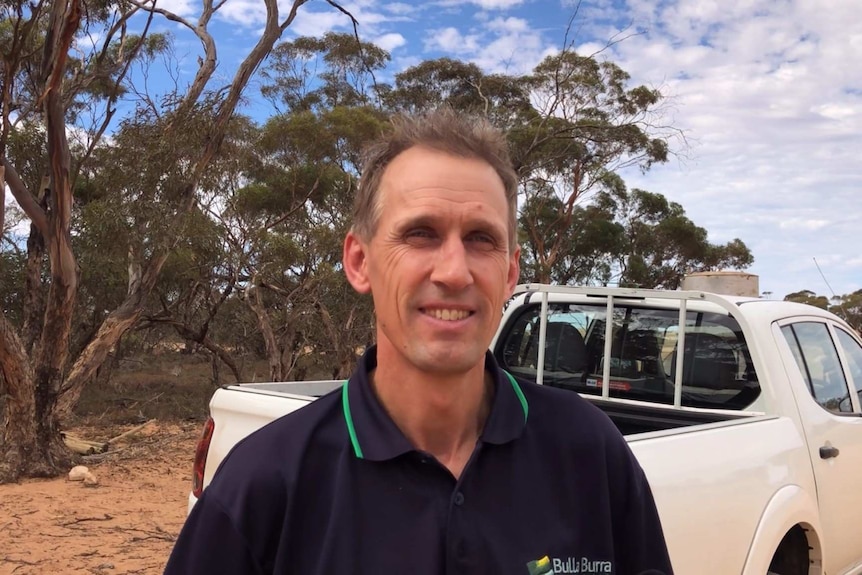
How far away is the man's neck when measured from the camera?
1.39 meters

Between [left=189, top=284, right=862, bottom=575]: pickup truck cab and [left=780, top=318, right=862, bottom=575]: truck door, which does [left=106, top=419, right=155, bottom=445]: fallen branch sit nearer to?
[left=189, top=284, right=862, bottom=575]: pickup truck cab

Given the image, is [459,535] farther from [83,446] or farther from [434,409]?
[83,446]

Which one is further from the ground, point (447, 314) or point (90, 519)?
point (447, 314)

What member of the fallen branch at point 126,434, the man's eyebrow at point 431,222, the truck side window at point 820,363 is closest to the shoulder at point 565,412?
the man's eyebrow at point 431,222

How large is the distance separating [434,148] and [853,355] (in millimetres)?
3732

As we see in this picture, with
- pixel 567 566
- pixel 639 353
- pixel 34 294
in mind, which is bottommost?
pixel 567 566

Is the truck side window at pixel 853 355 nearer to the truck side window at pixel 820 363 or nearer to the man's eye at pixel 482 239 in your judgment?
the truck side window at pixel 820 363

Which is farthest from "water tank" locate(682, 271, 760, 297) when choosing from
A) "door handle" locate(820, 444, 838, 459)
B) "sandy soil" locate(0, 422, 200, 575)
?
"sandy soil" locate(0, 422, 200, 575)

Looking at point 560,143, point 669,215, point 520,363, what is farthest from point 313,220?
point 669,215

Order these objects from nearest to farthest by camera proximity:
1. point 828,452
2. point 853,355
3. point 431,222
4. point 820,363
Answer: point 431,222
point 828,452
point 820,363
point 853,355

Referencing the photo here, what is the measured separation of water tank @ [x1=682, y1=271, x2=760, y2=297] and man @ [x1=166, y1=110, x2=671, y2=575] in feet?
10.4

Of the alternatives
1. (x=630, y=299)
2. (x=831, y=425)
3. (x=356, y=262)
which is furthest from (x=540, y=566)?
(x=630, y=299)

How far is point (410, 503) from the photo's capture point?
126cm

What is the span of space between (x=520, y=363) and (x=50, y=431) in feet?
19.9
